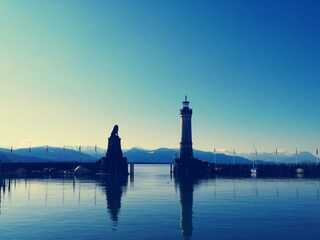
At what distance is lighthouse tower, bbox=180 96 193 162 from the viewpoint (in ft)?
429

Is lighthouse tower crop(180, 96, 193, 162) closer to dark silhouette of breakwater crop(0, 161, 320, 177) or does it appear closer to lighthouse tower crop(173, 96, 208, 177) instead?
lighthouse tower crop(173, 96, 208, 177)

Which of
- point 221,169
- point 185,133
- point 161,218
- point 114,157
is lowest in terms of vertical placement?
point 161,218

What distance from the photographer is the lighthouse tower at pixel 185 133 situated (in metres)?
131

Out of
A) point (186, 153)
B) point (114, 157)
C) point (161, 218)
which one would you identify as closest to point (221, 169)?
point (186, 153)

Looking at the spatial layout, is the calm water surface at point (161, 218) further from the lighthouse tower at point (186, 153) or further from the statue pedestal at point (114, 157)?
the statue pedestal at point (114, 157)

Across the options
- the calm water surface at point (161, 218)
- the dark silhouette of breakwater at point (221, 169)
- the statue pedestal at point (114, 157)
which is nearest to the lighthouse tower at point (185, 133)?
the dark silhouette of breakwater at point (221, 169)

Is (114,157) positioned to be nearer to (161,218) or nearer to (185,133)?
(185,133)

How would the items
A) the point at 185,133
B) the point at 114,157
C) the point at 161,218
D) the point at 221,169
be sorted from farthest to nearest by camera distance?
the point at 221,169, the point at 114,157, the point at 185,133, the point at 161,218

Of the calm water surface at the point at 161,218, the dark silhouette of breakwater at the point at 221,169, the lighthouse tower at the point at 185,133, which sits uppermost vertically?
the lighthouse tower at the point at 185,133

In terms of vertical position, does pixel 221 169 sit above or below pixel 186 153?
below

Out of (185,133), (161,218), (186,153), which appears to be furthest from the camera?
(186,153)

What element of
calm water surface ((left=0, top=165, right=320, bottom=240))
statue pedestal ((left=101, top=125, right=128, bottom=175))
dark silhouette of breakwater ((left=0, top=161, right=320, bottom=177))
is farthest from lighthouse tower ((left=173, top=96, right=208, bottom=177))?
calm water surface ((left=0, top=165, right=320, bottom=240))

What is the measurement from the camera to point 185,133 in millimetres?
130375

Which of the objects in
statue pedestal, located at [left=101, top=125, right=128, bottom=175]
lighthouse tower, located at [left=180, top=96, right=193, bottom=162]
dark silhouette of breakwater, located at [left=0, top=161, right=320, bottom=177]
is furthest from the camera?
dark silhouette of breakwater, located at [left=0, top=161, right=320, bottom=177]
